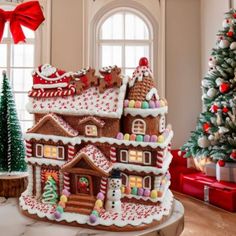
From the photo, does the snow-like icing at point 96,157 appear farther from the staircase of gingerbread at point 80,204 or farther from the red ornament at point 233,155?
the red ornament at point 233,155

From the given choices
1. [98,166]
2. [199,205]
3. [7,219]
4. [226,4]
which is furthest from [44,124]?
[226,4]

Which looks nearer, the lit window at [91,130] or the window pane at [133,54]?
the lit window at [91,130]

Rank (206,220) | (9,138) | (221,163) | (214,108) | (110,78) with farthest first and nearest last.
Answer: (214,108), (221,163), (9,138), (206,220), (110,78)

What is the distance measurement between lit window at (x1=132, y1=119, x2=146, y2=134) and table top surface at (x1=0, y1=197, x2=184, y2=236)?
3.29 ft

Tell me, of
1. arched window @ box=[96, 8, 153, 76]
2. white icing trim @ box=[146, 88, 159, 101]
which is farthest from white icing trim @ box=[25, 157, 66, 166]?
arched window @ box=[96, 8, 153, 76]

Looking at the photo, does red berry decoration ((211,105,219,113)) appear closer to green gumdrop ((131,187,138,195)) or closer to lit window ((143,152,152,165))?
lit window ((143,152,152,165))

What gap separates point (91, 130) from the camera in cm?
355

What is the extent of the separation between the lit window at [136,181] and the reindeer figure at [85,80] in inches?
45.8

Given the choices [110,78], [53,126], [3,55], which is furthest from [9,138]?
[3,55]

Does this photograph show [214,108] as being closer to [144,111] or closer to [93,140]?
[144,111]

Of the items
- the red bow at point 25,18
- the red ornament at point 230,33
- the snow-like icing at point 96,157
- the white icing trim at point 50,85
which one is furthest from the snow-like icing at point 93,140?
the red bow at point 25,18

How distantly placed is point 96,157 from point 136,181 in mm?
541

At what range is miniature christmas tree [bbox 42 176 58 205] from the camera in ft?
11.9

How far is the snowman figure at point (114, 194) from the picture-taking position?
334 centimetres
